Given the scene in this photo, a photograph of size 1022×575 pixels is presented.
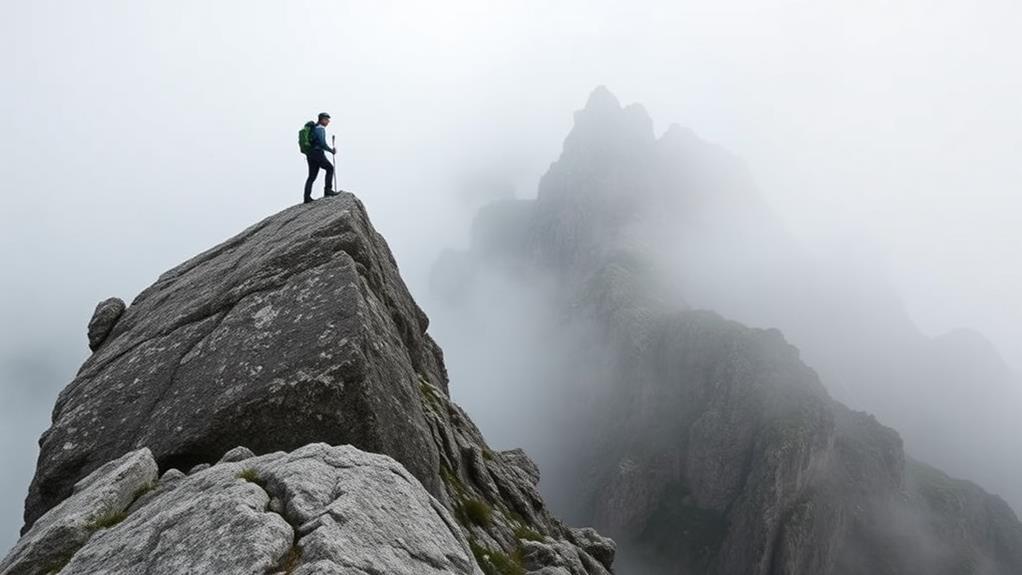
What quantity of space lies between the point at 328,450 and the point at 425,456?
22.9ft

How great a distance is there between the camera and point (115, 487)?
14.6 m

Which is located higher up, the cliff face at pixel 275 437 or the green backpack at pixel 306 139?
the green backpack at pixel 306 139

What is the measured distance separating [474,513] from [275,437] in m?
8.33

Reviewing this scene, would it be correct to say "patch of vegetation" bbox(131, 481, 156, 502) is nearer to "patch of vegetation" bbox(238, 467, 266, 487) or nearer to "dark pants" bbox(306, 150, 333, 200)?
"patch of vegetation" bbox(238, 467, 266, 487)

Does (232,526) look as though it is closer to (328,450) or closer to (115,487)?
(328,450)

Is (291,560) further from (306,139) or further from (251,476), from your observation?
(306,139)

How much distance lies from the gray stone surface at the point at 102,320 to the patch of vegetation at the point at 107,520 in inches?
697

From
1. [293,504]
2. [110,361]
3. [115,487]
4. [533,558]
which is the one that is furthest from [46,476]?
[533,558]

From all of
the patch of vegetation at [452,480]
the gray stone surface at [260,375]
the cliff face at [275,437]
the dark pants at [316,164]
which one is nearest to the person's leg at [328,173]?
the dark pants at [316,164]

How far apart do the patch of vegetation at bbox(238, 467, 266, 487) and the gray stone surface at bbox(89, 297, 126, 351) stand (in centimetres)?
2005

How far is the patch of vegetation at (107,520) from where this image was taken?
13438 mm

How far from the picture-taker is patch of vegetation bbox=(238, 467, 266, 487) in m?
12.6

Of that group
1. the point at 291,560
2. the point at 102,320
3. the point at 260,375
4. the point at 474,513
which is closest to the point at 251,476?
the point at 291,560

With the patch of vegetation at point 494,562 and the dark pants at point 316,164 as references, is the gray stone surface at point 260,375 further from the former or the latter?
the dark pants at point 316,164
